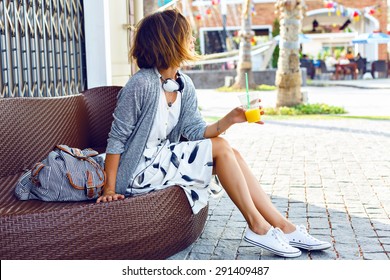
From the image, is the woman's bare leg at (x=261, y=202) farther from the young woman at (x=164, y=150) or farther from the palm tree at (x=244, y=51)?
the palm tree at (x=244, y=51)

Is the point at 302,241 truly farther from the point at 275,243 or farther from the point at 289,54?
the point at 289,54

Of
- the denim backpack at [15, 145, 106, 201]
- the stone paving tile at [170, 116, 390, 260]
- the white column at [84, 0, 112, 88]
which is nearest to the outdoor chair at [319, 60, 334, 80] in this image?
the stone paving tile at [170, 116, 390, 260]

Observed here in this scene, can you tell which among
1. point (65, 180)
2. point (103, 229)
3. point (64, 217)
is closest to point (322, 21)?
point (65, 180)

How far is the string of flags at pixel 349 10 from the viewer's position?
25.3 metres

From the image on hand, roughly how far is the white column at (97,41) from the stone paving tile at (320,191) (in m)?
1.72

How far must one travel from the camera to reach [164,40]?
137 inches

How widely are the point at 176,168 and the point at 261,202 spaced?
0.49m

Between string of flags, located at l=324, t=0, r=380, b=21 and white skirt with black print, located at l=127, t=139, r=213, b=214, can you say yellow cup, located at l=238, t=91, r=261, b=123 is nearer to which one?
white skirt with black print, located at l=127, t=139, r=213, b=214

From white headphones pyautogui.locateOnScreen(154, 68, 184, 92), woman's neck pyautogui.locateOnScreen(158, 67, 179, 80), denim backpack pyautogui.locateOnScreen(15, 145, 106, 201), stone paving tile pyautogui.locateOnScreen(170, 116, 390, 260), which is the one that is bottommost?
stone paving tile pyautogui.locateOnScreen(170, 116, 390, 260)

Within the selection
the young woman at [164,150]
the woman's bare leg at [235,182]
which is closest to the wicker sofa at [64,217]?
the young woman at [164,150]

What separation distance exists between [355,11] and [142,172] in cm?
Result: 2443

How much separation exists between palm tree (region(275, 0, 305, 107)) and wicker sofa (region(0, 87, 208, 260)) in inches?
360

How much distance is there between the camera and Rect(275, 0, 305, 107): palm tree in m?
13.0
